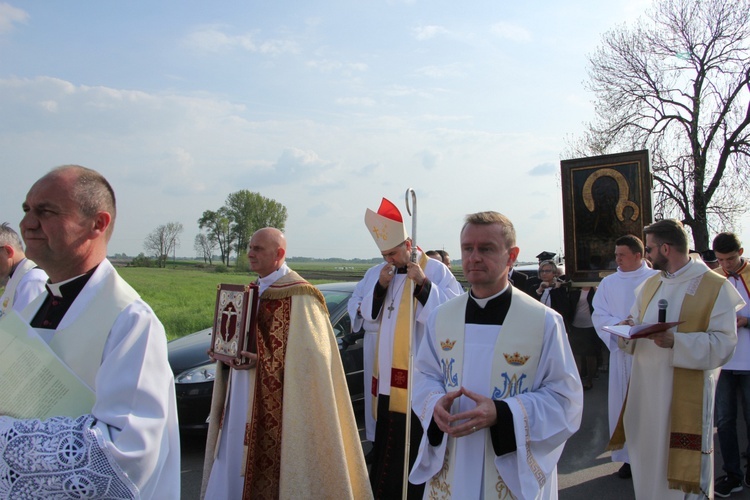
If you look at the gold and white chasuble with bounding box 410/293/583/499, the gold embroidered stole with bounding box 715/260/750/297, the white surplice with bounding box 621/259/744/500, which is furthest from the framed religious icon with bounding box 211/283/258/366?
the gold embroidered stole with bounding box 715/260/750/297

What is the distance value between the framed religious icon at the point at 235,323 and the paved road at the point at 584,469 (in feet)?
5.20

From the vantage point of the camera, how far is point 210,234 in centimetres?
5353

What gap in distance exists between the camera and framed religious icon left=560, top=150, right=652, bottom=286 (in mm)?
9117

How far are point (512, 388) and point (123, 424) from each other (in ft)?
5.55

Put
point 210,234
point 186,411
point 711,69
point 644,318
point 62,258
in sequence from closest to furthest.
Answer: point 62,258 → point 644,318 → point 186,411 → point 711,69 → point 210,234

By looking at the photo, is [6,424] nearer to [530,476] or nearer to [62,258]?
[62,258]

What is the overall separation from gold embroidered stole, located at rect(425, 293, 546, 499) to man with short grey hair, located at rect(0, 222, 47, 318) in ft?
10.0

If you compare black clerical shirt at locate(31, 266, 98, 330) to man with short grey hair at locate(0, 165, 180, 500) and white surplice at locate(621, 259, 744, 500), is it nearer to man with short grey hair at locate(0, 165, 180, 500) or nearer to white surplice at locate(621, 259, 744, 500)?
man with short grey hair at locate(0, 165, 180, 500)

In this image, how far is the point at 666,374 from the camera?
4.33 meters

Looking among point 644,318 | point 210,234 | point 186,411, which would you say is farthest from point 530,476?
point 210,234

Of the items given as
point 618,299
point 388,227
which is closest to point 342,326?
point 388,227

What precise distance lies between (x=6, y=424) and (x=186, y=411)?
4429mm

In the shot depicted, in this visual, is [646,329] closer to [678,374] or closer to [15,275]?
[678,374]

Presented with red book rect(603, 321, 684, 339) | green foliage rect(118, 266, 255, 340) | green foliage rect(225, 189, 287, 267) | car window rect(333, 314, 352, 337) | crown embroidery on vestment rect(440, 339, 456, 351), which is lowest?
green foliage rect(118, 266, 255, 340)
